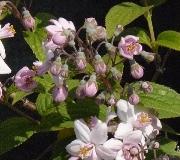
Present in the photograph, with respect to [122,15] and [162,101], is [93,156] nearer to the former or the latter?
[162,101]

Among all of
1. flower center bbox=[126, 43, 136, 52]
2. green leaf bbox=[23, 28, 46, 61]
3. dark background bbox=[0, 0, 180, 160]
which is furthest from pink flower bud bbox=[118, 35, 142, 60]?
dark background bbox=[0, 0, 180, 160]

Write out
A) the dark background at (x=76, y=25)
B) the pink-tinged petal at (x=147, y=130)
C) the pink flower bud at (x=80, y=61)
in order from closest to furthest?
1. the pink flower bud at (x=80, y=61)
2. the pink-tinged petal at (x=147, y=130)
3. the dark background at (x=76, y=25)

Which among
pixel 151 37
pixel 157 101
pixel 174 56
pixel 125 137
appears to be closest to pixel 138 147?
pixel 125 137

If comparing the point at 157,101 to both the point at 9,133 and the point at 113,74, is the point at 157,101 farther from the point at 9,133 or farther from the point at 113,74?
the point at 9,133

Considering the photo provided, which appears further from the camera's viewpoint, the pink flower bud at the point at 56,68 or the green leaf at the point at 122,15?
the green leaf at the point at 122,15

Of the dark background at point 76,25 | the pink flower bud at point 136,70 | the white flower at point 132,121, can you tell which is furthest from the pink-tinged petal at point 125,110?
the dark background at point 76,25

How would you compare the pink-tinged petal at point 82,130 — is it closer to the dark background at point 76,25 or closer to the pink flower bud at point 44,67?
the pink flower bud at point 44,67

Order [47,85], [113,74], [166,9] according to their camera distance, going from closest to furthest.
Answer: [113,74], [47,85], [166,9]
